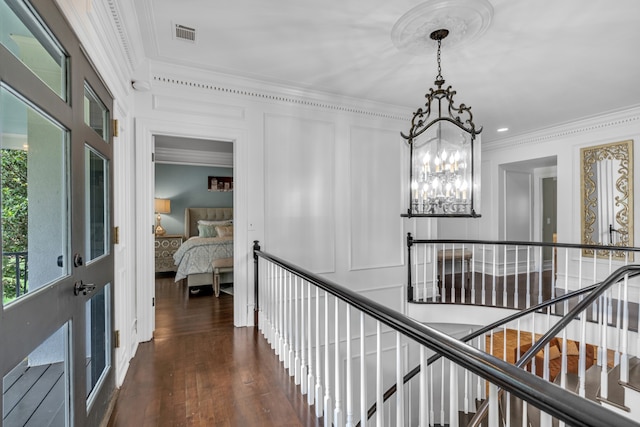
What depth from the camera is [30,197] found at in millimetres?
1087

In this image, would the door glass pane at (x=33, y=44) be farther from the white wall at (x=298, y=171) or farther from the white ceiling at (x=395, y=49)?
the white wall at (x=298, y=171)

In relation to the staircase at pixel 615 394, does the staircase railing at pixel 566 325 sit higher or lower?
higher

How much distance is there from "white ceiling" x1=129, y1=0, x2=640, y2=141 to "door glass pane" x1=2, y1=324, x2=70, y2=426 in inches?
88.8

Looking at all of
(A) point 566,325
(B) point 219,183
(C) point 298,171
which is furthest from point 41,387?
(B) point 219,183

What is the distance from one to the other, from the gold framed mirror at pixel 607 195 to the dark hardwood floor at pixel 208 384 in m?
5.06

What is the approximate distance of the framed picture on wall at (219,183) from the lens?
730 cm

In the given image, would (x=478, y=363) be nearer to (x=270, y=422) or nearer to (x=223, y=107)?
(x=270, y=422)

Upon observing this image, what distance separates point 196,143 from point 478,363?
5581 millimetres

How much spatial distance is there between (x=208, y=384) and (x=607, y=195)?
5.75m

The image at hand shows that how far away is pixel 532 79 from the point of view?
3340 mm

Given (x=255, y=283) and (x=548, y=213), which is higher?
(x=548, y=213)

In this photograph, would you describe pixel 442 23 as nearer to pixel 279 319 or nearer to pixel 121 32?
pixel 121 32

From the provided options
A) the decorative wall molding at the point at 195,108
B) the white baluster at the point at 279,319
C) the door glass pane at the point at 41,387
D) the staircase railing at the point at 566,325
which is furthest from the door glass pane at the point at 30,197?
the staircase railing at the point at 566,325

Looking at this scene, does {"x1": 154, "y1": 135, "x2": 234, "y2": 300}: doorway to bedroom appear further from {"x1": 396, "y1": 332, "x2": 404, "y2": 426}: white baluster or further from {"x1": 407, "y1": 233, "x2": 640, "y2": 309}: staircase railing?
{"x1": 396, "y1": 332, "x2": 404, "y2": 426}: white baluster
